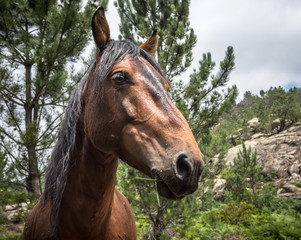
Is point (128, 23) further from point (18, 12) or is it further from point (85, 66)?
point (18, 12)

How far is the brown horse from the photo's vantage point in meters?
1.04

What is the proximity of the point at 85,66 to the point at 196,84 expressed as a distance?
2983mm

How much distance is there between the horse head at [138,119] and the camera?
990 millimetres

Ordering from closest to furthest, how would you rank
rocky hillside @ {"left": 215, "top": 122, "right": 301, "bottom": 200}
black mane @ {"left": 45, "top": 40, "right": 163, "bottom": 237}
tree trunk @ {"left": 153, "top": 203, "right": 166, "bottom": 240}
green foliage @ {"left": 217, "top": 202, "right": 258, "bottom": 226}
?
black mane @ {"left": 45, "top": 40, "right": 163, "bottom": 237} < tree trunk @ {"left": 153, "top": 203, "right": 166, "bottom": 240} < green foliage @ {"left": 217, "top": 202, "right": 258, "bottom": 226} < rocky hillside @ {"left": 215, "top": 122, "right": 301, "bottom": 200}

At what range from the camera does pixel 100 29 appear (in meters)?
1.54

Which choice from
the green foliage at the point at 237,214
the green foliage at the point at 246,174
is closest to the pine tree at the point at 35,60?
the green foliage at the point at 237,214

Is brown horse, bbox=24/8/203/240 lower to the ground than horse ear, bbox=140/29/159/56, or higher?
lower

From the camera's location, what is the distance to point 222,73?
Answer: 19.3ft

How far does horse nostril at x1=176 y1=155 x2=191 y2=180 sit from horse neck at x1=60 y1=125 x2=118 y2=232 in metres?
0.65

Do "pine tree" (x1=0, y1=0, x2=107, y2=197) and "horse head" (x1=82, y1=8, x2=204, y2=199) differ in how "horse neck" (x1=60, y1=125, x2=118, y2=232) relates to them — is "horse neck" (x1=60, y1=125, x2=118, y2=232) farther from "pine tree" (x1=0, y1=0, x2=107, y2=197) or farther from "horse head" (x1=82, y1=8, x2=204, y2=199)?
"pine tree" (x1=0, y1=0, x2=107, y2=197)

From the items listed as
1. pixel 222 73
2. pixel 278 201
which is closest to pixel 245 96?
pixel 278 201

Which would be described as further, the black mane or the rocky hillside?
the rocky hillside

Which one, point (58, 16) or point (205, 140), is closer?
point (58, 16)

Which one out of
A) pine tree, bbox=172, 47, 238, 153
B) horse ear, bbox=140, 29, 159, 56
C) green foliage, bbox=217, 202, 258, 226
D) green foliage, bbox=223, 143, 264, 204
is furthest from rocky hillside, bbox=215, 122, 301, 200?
horse ear, bbox=140, 29, 159, 56
